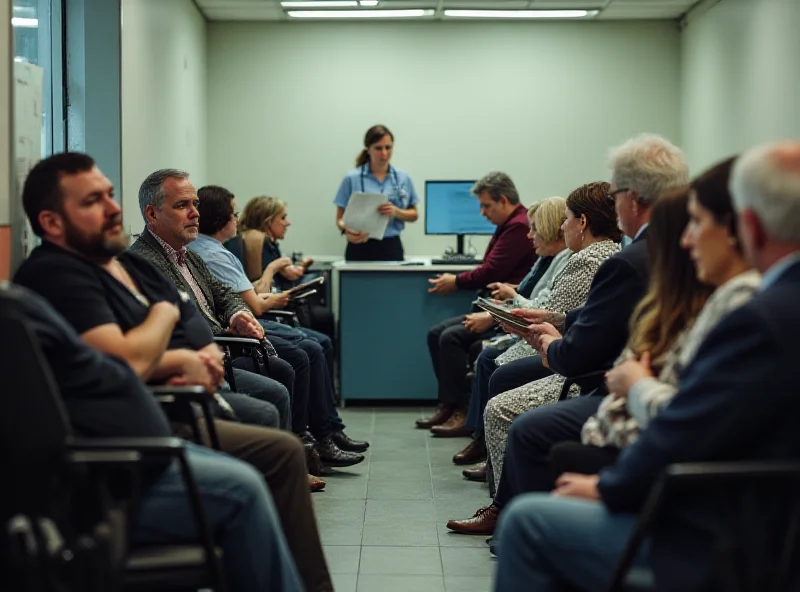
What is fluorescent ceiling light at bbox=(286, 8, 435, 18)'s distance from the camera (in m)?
8.12

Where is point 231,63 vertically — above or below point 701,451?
above

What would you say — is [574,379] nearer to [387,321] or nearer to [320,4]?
[387,321]

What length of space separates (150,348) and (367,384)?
395 centimetres

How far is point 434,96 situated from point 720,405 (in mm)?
6931

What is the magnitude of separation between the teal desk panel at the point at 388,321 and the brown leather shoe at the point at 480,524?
2.70 metres

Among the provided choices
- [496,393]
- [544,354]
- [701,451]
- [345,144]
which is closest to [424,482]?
[496,393]

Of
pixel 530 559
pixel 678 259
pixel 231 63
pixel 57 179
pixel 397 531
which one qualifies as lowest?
pixel 397 531

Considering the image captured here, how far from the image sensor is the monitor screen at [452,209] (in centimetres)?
725

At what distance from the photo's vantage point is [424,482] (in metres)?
4.66

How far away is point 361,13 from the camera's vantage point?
27.0 ft

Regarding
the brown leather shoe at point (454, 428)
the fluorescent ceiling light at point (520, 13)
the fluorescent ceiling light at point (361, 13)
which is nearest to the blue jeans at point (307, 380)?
the brown leather shoe at point (454, 428)

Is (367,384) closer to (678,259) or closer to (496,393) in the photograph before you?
(496,393)

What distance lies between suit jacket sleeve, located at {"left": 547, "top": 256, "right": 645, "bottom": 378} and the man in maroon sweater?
2.52 metres

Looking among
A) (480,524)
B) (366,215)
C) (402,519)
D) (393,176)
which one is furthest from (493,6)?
(480,524)
